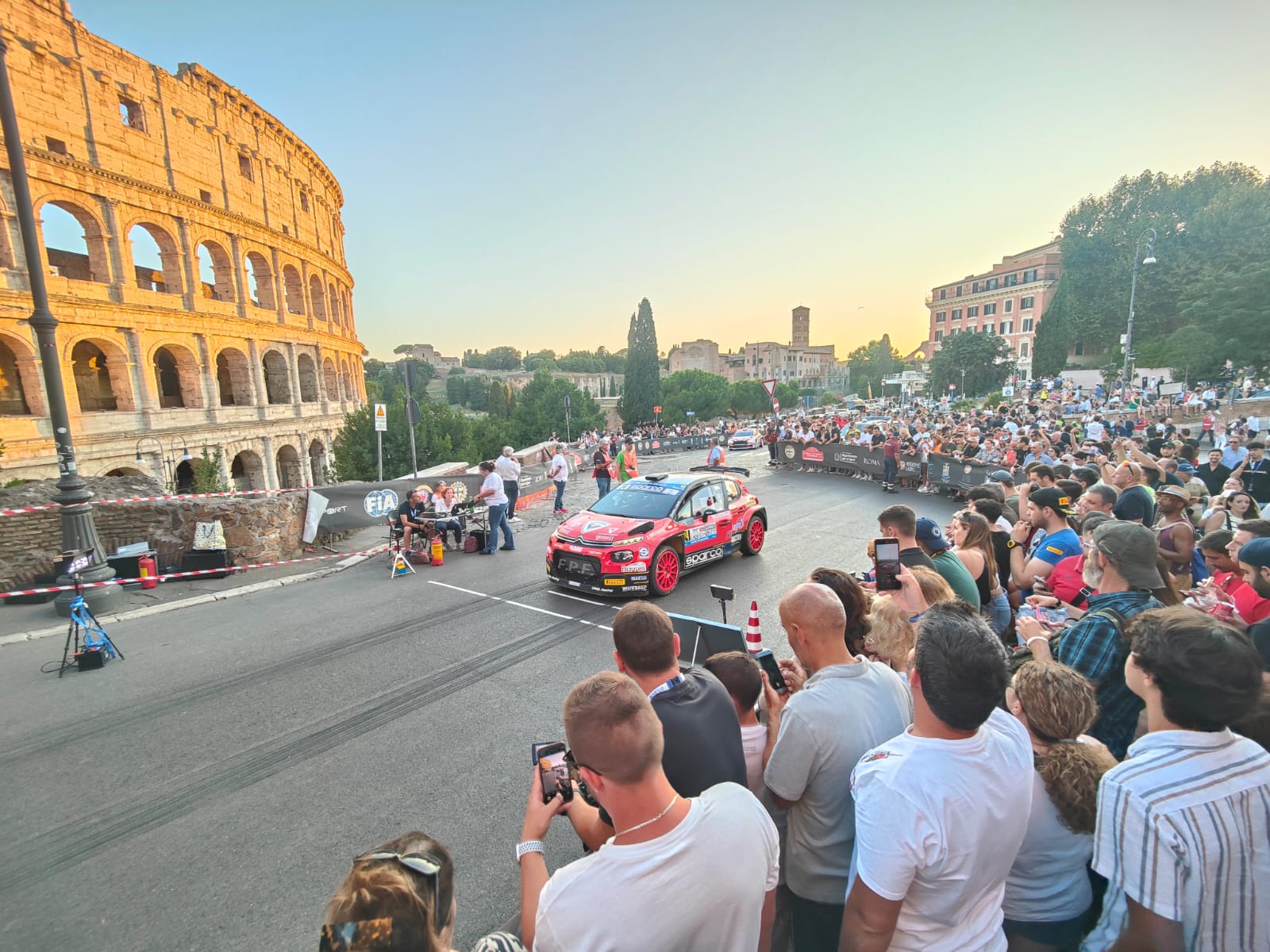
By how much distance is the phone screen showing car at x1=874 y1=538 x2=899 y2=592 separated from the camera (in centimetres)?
405

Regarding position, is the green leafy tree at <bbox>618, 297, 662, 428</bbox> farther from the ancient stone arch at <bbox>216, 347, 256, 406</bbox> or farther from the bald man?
the bald man

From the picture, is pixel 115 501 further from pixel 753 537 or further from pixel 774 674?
pixel 774 674

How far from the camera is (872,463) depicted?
19.9m

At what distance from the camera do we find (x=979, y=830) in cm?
178

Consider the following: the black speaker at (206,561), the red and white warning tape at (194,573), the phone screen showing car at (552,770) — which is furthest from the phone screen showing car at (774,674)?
the black speaker at (206,561)

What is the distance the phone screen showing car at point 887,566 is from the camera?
13.3 feet

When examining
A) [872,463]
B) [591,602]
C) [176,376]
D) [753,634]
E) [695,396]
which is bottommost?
[591,602]

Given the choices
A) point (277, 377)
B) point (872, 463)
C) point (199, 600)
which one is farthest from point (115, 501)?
point (277, 377)

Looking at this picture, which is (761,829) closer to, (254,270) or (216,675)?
(216,675)

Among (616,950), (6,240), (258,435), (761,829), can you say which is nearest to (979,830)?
(761,829)

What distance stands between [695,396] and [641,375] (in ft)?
28.7

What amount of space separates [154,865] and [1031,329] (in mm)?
98521

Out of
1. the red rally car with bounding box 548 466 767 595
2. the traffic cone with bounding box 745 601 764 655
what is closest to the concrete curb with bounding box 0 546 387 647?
the red rally car with bounding box 548 466 767 595

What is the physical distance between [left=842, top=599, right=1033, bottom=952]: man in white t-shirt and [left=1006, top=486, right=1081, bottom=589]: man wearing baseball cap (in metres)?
4.30
